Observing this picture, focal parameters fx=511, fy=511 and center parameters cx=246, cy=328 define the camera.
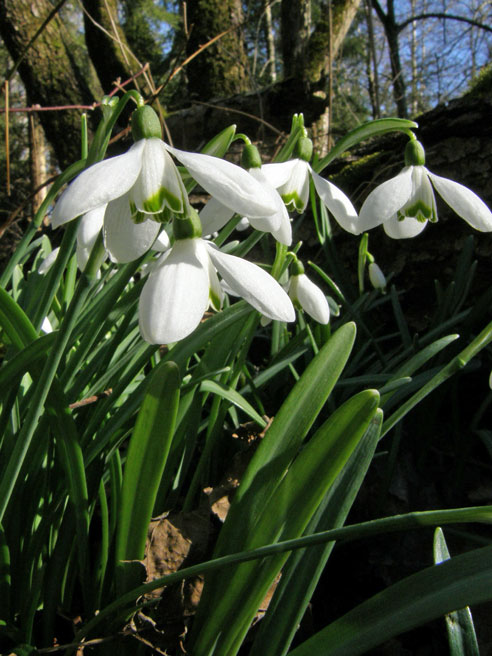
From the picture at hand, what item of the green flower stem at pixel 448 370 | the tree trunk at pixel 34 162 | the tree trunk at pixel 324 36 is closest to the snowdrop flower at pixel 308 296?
the green flower stem at pixel 448 370

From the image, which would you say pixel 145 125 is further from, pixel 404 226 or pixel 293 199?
pixel 404 226

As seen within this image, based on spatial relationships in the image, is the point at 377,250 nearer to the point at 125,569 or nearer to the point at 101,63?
the point at 125,569

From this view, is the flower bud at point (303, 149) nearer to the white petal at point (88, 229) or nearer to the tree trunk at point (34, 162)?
the white petal at point (88, 229)

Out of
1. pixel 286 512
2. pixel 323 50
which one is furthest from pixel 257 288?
pixel 323 50

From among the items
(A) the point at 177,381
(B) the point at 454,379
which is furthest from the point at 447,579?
(B) the point at 454,379

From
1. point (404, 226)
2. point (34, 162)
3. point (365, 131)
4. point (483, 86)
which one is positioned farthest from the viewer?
point (34, 162)
